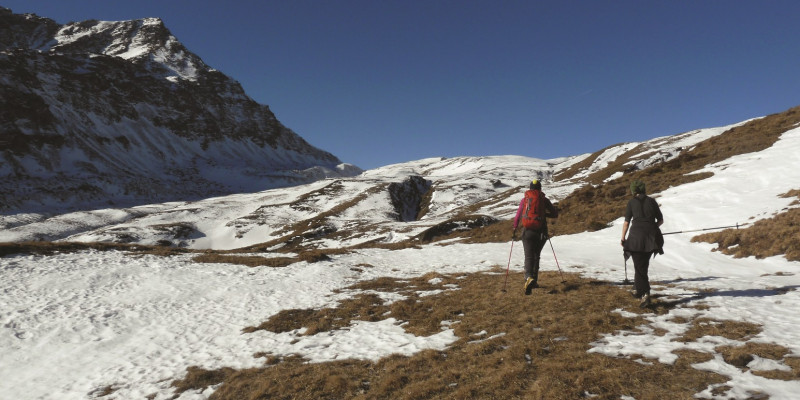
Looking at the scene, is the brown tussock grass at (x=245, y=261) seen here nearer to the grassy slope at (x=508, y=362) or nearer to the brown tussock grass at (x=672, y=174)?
the grassy slope at (x=508, y=362)

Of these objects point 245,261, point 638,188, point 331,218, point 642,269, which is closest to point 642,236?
point 642,269

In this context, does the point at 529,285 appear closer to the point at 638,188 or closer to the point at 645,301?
the point at 645,301

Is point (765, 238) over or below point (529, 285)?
over

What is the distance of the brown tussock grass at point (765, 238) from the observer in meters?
16.5

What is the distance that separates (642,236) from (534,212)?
3069 millimetres

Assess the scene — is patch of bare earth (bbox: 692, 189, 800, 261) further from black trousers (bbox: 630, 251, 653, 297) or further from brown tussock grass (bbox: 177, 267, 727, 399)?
black trousers (bbox: 630, 251, 653, 297)

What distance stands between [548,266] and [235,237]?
7674 centimetres

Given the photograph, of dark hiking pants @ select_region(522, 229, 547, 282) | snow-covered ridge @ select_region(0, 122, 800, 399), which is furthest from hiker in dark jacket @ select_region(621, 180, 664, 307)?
dark hiking pants @ select_region(522, 229, 547, 282)

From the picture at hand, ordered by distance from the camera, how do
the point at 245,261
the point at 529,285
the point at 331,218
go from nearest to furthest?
the point at 529,285
the point at 245,261
the point at 331,218

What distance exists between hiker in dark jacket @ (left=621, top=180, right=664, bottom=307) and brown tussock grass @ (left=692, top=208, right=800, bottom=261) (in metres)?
10.6

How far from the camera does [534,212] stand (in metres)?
12.5

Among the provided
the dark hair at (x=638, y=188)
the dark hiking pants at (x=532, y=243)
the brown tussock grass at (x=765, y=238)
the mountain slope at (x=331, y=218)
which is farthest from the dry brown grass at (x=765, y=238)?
the mountain slope at (x=331, y=218)

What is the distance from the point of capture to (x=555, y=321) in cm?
987

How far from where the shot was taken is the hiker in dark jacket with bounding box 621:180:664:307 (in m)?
10.3
